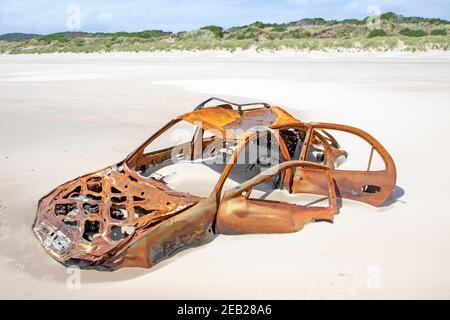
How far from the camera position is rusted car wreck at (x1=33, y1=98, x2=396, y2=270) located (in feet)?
13.0

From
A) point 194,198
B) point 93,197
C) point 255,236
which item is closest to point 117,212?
point 93,197

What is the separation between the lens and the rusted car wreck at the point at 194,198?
396 cm

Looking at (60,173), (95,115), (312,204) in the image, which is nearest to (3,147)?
(60,173)

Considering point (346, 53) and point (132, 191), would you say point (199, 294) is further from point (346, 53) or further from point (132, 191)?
point (346, 53)

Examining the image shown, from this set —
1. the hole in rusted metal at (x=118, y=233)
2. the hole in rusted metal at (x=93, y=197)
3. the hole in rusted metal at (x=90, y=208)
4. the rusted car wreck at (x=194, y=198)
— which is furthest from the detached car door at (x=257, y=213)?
the hole in rusted metal at (x=93, y=197)

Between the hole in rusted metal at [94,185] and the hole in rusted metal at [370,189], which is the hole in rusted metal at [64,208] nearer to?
the hole in rusted metal at [94,185]

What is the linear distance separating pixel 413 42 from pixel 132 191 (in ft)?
100

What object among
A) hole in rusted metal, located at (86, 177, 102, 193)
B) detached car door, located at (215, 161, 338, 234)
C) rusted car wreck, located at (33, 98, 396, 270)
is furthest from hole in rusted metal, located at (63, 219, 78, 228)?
detached car door, located at (215, 161, 338, 234)

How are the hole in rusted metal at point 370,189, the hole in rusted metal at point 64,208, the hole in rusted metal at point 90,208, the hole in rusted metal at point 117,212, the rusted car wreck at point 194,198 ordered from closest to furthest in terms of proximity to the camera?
the rusted car wreck at point 194,198 < the hole in rusted metal at point 117,212 < the hole in rusted metal at point 90,208 < the hole in rusted metal at point 64,208 < the hole in rusted metal at point 370,189

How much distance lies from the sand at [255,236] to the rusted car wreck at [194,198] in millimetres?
176

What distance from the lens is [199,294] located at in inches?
147

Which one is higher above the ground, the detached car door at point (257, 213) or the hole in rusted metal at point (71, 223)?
the detached car door at point (257, 213)
